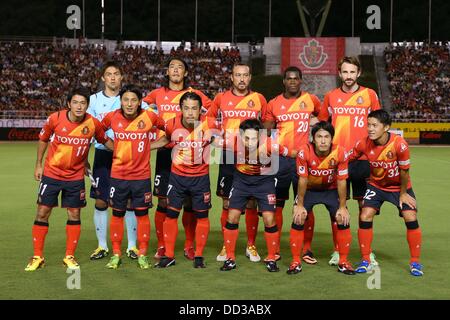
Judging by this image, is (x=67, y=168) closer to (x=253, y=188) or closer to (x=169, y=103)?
(x=169, y=103)

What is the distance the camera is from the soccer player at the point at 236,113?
8141 mm

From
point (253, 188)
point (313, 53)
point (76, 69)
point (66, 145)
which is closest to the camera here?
point (66, 145)

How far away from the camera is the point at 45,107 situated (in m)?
36.4

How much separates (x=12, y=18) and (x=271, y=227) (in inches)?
2230

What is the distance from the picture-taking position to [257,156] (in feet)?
25.3

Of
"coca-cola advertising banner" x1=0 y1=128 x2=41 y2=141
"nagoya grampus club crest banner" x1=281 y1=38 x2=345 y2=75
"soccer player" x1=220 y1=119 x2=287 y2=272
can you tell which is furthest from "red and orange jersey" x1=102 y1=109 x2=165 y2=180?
"nagoya grampus club crest banner" x1=281 y1=38 x2=345 y2=75

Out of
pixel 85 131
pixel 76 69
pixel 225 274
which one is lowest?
pixel 225 274

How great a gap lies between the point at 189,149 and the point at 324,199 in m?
1.62

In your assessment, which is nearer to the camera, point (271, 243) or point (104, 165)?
point (271, 243)

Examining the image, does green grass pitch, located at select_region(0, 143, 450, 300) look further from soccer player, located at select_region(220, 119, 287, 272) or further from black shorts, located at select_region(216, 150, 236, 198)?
black shorts, located at select_region(216, 150, 236, 198)

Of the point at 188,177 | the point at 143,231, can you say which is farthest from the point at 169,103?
the point at 143,231

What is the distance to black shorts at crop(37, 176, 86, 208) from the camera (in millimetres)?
7609

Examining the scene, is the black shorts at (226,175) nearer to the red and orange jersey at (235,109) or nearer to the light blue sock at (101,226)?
the red and orange jersey at (235,109)

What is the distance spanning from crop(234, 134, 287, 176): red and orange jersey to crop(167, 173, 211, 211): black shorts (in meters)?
0.46
